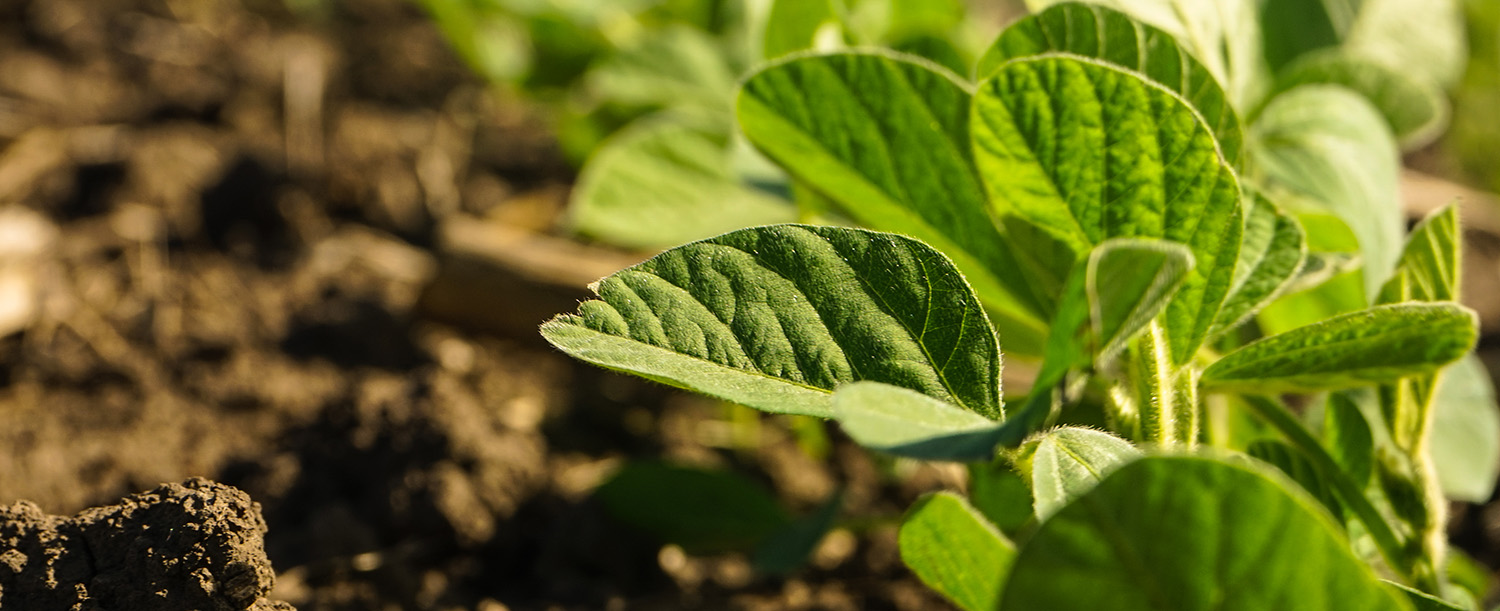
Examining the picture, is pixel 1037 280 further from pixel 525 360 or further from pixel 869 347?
pixel 525 360

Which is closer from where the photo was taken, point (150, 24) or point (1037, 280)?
point (1037, 280)

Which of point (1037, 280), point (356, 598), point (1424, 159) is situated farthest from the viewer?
point (1424, 159)

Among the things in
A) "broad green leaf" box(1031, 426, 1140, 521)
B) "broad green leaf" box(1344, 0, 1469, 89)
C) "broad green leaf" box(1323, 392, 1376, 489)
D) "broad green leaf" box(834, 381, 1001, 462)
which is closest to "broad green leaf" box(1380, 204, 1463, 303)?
"broad green leaf" box(1323, 392, 1376, 489)

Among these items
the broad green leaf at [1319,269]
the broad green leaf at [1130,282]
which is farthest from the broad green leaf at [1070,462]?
the broad green leaf at [1319,269]

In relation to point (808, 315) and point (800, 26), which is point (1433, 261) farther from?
point (800, 26)

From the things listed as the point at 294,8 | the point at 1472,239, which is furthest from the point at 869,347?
the point at 294,8
